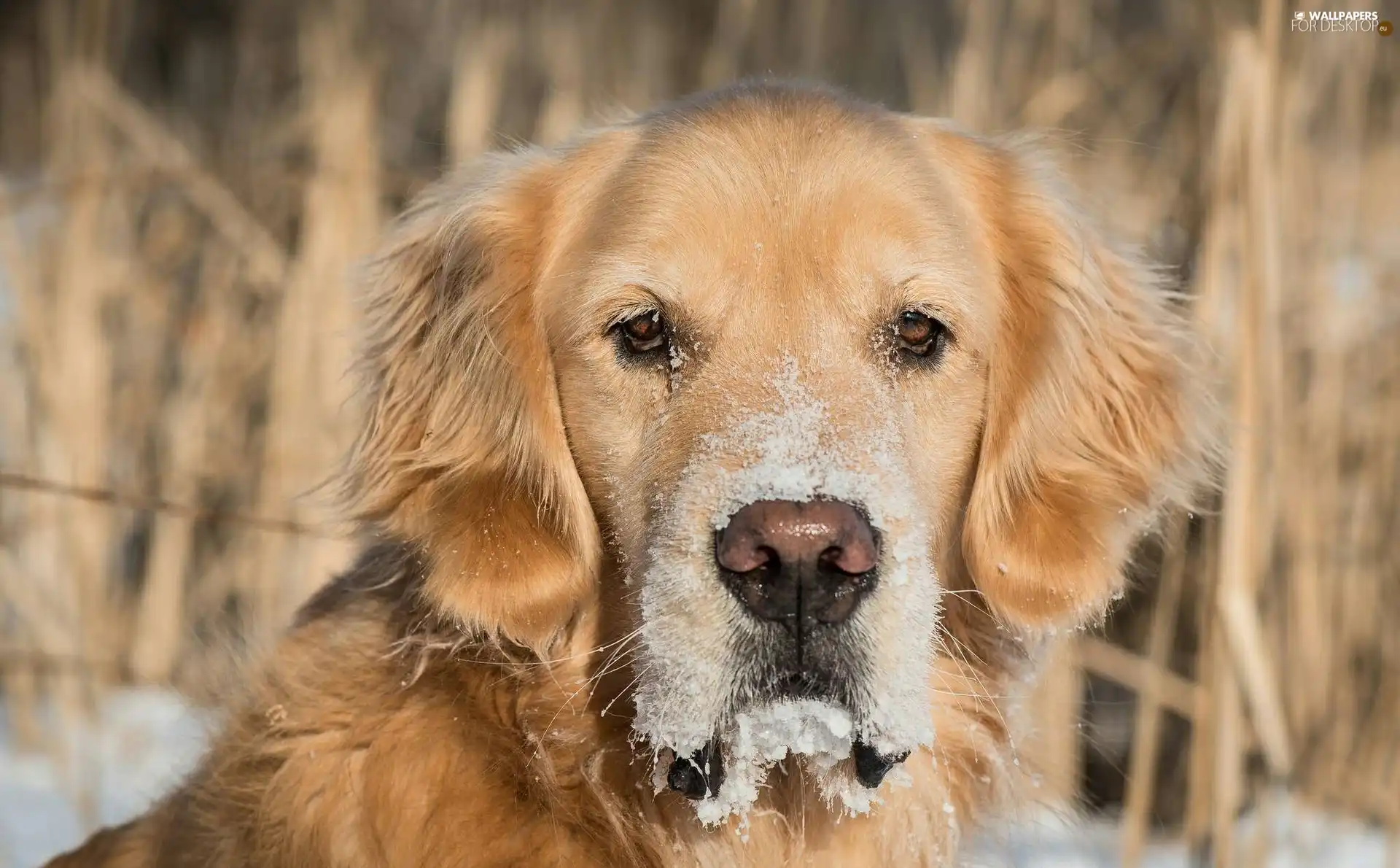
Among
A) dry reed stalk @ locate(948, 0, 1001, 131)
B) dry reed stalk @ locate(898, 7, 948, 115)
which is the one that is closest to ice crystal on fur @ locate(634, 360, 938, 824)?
dry reed stalk @ locate(948, 0, 1001, 131)

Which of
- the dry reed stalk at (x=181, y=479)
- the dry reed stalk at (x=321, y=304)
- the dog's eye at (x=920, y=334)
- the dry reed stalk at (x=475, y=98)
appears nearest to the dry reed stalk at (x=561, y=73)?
the dry reed stalk at (x=475, y=98)

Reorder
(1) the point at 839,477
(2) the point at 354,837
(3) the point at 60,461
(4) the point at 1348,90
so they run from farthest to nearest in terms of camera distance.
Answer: (3) the point at 60,461 → (4) the point at 1348,90 → (2) the point at 354,837 → (1) the point at 839,477

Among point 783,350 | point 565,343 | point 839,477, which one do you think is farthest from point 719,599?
point 565,343

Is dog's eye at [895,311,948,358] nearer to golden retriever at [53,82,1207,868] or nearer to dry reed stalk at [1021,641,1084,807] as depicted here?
golden retriever at [53,82,1207,868]

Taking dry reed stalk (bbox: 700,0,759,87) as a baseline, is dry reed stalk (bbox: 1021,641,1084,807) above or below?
below

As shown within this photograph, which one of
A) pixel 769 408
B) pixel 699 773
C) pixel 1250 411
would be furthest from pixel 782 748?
pixel 1250 411

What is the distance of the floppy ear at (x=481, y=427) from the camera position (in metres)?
2.64

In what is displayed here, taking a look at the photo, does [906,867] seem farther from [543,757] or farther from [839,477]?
[839,477]

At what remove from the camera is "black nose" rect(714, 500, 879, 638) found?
2.15 meters

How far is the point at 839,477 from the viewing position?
223 centimetres

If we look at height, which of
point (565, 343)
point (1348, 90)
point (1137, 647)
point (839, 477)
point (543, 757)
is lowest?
point (1137, 647)

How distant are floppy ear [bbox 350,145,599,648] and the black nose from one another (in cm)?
54

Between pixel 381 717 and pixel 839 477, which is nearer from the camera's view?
pixel 839 477

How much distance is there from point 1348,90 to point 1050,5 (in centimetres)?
113
